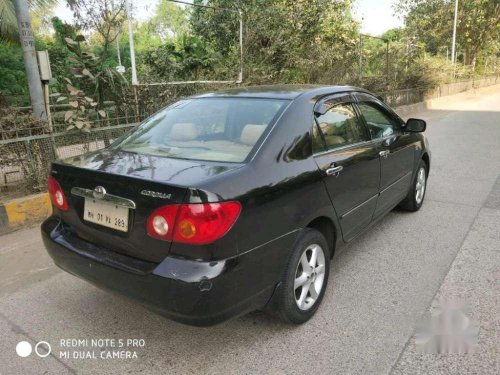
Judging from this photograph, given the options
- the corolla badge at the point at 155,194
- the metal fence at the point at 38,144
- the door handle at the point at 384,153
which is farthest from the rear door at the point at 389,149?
the metal fence at the point at 38,144

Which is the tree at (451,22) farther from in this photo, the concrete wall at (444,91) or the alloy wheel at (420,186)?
the alloy wheel at (420,186)

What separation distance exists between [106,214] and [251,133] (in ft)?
3.46

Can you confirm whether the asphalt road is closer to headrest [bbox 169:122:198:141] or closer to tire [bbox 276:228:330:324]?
tire [bbox 276:228:330:324]

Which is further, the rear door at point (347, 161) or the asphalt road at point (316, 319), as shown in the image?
the rear door at point (347, 161)

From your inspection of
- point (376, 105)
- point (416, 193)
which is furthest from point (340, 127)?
point (416, 193)

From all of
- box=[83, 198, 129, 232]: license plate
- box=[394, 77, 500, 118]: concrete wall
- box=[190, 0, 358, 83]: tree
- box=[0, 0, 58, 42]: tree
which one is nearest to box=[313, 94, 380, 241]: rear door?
box=[83, 198, 129, 232]: license plate

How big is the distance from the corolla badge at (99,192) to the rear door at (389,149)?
2317mm

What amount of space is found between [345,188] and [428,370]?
1.35 metres

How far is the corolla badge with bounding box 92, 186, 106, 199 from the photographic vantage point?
2.56 metres

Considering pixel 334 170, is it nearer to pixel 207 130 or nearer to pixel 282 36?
pixel 207 130

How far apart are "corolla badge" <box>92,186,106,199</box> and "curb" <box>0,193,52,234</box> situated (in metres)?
2.69

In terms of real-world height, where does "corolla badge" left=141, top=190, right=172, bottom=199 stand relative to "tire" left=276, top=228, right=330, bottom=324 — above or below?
above

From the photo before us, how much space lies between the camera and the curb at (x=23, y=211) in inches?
185

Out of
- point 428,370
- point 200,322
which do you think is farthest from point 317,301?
point 200,322
